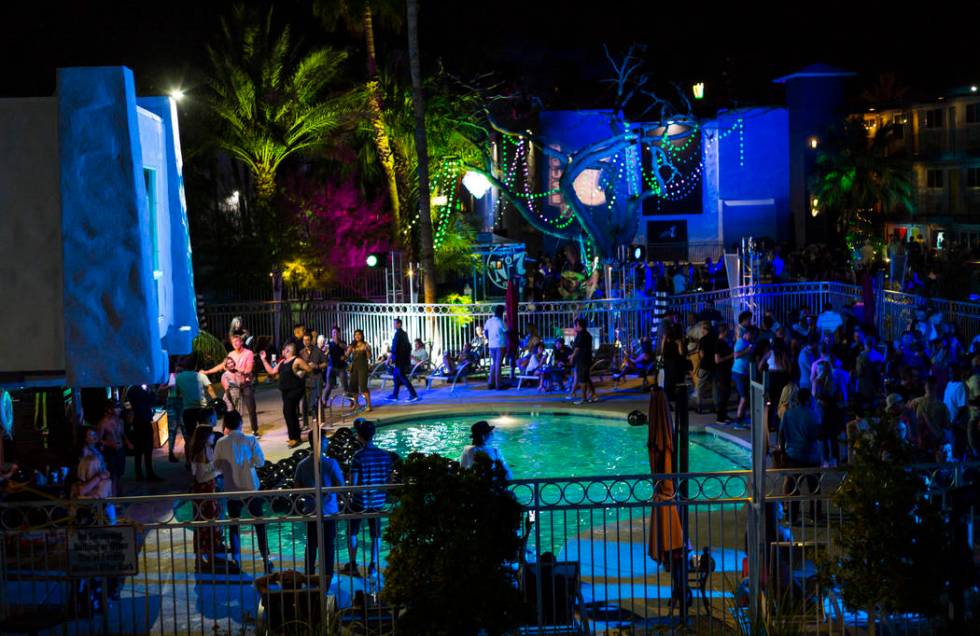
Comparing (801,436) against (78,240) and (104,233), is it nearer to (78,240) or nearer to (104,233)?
(104,233)

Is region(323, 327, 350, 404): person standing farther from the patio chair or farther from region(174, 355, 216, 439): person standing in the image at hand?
the patio chair

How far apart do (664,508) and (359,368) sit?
11.1 meters

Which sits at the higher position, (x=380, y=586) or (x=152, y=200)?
(x=152, y=200)

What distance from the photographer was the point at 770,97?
166 ft

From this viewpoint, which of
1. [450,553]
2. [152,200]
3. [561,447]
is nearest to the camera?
[450,553]

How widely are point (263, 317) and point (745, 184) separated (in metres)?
26.2

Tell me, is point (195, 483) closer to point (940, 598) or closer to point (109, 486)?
point (109, 486)

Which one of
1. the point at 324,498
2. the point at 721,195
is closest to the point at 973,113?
the point at 721,195

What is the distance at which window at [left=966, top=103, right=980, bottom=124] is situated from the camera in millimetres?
45656

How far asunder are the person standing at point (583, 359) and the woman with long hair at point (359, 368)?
3.79 meters

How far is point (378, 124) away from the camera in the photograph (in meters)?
30.7

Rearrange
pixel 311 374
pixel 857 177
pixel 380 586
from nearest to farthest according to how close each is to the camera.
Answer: pixel 380 586, pixel 311 374, pixel 857 177

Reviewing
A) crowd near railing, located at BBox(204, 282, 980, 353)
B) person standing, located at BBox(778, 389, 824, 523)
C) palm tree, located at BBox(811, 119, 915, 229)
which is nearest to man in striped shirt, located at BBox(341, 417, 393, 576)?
person standing, located at BBox(778, 389, 824, 523)

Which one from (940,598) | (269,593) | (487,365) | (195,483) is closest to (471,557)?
(269,593)
